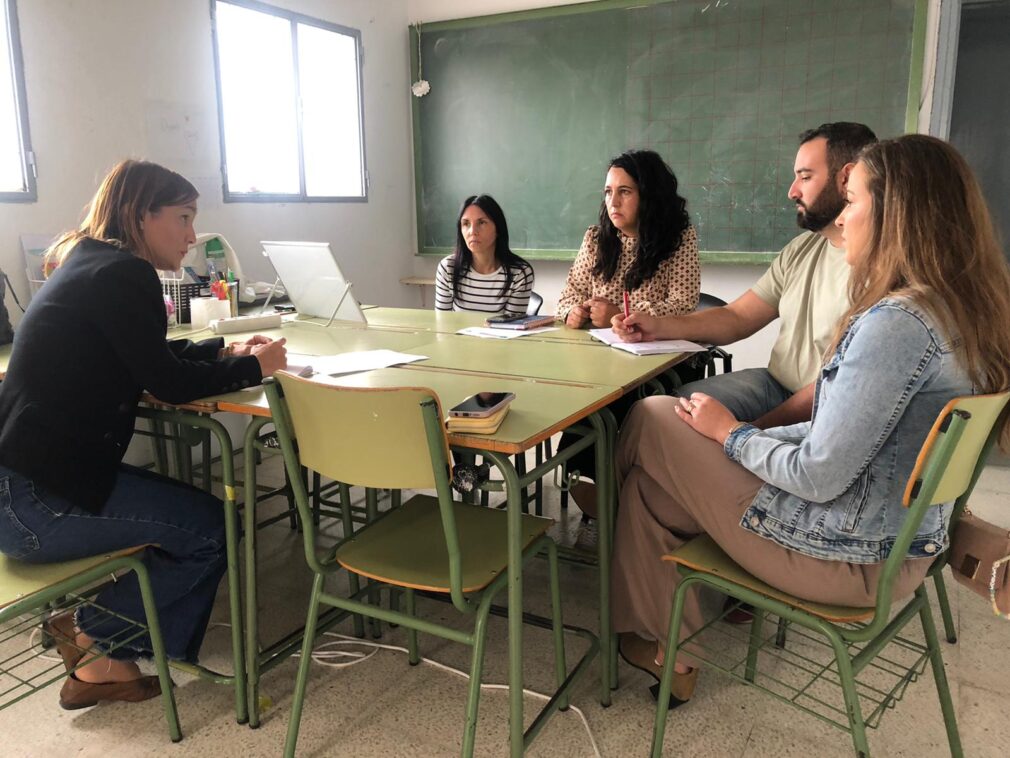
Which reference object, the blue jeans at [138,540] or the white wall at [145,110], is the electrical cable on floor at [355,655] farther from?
the white wall at [145,110]

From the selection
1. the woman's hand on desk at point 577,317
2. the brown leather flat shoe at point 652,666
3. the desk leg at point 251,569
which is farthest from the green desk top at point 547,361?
the brown leather flat shoe at point 652,666

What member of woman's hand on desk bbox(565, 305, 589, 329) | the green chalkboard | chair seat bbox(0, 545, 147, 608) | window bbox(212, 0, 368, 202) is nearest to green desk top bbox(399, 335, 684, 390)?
woman's hand on desk bbox(565, 305, 589, 329)

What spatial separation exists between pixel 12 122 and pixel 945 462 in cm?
311

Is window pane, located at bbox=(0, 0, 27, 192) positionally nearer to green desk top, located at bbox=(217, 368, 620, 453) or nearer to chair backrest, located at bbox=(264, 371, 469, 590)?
green desk top, located at bbox=(217, 368, 620, 453)

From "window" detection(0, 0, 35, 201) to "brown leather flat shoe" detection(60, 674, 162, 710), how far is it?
5.97 ft

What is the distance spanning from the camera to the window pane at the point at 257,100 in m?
3.61

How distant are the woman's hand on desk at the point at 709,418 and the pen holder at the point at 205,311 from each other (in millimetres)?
1743

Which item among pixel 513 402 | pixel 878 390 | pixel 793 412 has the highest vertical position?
pixel 878 390

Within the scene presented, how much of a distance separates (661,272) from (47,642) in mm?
2141

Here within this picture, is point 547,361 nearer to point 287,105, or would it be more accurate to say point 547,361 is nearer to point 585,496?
point 585,496

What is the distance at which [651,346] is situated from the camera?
215 cm

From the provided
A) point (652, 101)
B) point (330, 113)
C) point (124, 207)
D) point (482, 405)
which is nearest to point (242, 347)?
point (124, 207)

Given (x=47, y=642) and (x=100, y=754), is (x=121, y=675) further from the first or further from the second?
(x=47, y=642)

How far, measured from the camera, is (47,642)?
2.06 metres
